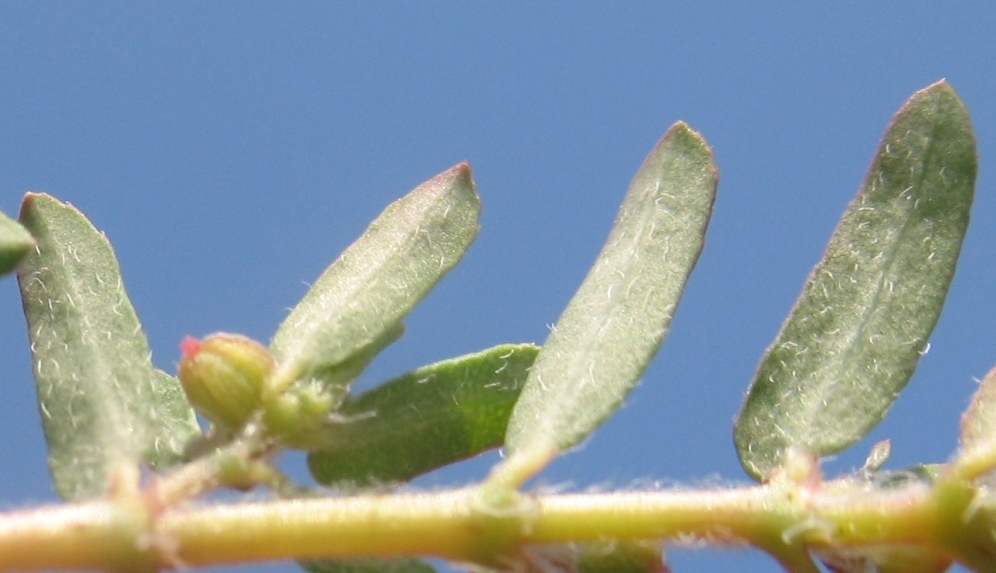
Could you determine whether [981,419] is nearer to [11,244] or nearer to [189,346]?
[189,346]

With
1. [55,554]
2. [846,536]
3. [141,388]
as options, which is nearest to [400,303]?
[141,388]

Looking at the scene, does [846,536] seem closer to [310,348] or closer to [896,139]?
[896,139]

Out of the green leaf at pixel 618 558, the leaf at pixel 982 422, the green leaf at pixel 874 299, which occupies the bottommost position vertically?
the green leaf at pixel 618 558

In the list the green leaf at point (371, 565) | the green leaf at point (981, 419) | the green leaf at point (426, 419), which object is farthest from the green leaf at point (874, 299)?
the green leaf at point (371, 565)

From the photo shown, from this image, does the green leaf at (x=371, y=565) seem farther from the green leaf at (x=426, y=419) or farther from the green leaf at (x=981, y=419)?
the green leaf at (x=981, y=419)

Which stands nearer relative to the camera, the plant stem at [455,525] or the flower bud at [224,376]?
the plant stem at [455,525]

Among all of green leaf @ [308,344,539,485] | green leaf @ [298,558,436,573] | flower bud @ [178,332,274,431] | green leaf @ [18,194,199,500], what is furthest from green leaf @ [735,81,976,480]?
green leaf @ [18,194,199,500]

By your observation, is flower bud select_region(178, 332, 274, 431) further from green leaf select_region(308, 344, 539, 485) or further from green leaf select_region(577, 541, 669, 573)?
green leaf select_region(577, 541, 669, 573)
